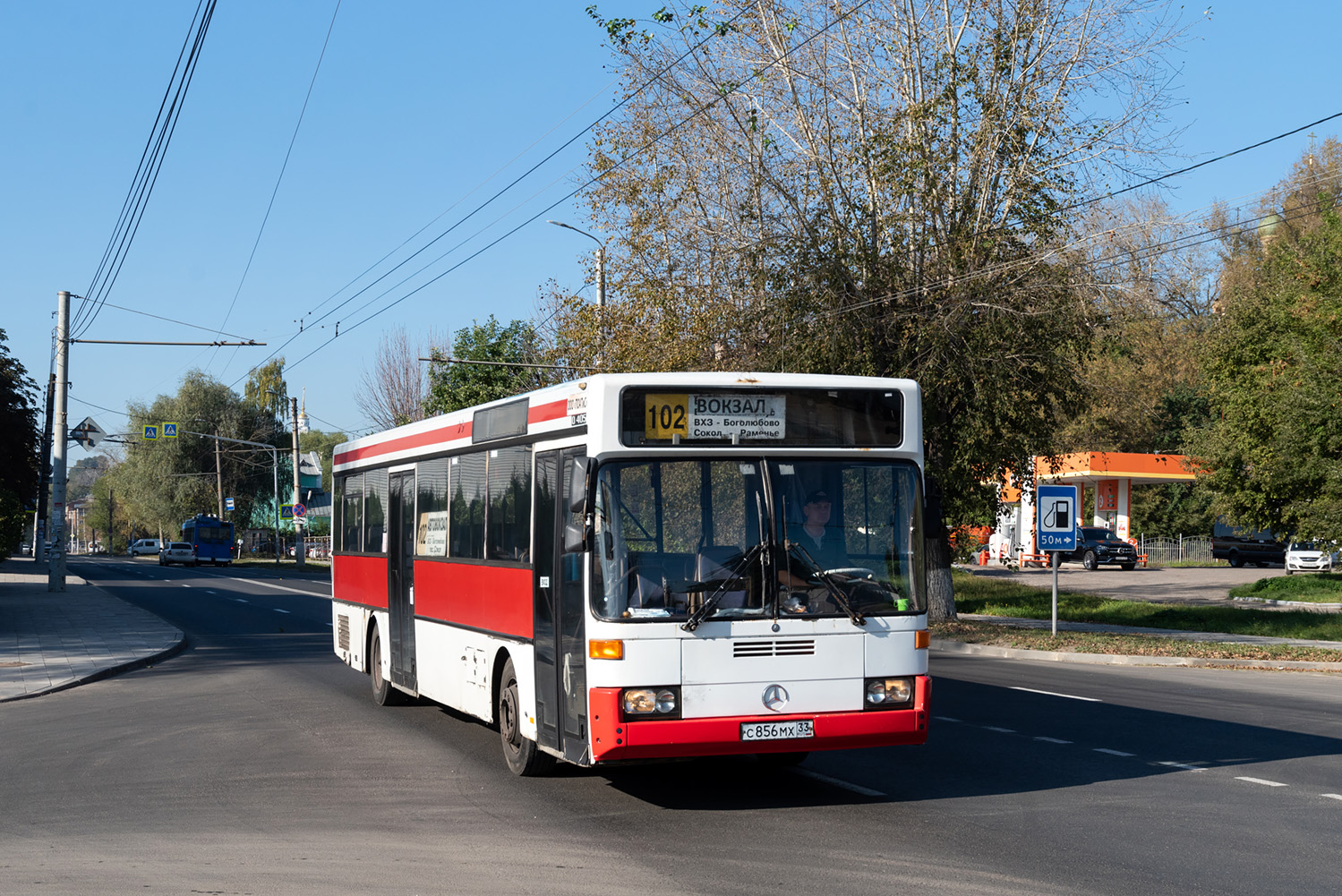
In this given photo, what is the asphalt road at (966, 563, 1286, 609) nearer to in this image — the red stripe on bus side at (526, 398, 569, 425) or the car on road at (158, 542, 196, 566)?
the red stripe on bus side at (526, 398, 569, 425)

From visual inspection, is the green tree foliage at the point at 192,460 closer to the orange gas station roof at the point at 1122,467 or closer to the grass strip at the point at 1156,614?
the orange gas station roof at the point at 1122,467

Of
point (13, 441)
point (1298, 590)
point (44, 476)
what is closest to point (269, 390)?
point (44, 476)

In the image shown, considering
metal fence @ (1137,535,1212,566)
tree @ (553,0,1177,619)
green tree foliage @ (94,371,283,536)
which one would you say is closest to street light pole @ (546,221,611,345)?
tree @ (553,0,1177,619)

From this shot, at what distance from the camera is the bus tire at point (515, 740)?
9805 mm

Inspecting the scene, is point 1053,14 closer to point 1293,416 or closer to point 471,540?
point 1293,416

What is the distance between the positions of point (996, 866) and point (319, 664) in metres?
14.2

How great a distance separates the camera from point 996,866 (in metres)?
7.07

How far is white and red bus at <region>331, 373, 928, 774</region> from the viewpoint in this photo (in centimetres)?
823

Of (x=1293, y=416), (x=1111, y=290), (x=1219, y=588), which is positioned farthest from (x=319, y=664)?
(x=1219, y=588)

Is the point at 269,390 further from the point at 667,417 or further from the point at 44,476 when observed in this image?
the point at 667,417

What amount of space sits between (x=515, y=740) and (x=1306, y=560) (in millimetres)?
47671

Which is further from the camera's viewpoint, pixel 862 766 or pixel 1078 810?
pixel 862 766

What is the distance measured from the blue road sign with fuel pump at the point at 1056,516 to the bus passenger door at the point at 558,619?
1553 centimetres

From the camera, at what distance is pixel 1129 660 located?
20312 millimetres
